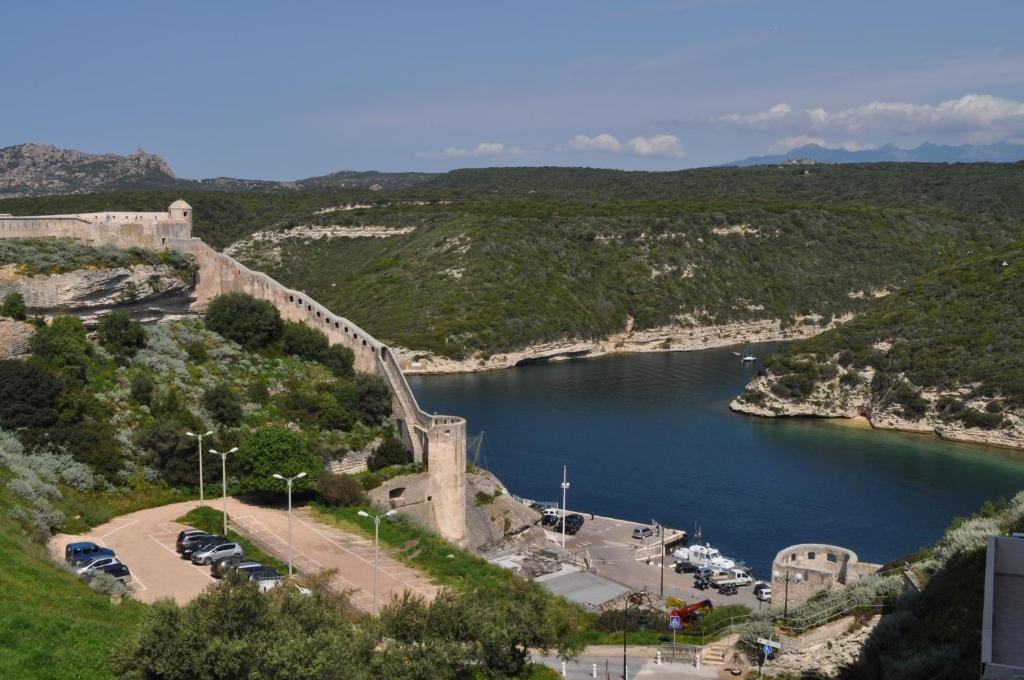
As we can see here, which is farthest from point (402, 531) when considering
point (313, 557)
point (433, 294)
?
point (433, 294)

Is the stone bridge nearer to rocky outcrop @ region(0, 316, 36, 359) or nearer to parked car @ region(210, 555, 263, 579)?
rocky outcrop @ region(0, 316, 36, 359)

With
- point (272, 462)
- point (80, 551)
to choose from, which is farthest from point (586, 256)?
point (80, 551)

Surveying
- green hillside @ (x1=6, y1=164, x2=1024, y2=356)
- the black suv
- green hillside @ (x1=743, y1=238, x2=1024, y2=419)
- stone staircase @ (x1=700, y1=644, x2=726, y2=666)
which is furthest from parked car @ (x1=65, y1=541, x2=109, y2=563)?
green hillside @ (x1=6, y1=164, x2=1024, y2=356)

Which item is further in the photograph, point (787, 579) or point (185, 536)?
point (185, 536)

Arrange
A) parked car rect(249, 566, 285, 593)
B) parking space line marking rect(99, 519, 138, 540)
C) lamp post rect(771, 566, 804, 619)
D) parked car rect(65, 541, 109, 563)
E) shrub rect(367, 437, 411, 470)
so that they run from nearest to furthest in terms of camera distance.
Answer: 1. parked car rect(249, 566, 285, 593)
2. parked car rect(65, 541, 109, 563)
3. lamp post rect(771, 566, 804, 619)
4. parking space line marking rect(99, 519, 138, 540)
5. shrub rect(367, 437, 411, 470)

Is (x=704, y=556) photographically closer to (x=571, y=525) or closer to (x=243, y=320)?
(x=571, y=525)

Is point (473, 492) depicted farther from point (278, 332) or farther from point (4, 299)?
point (4, 299)
